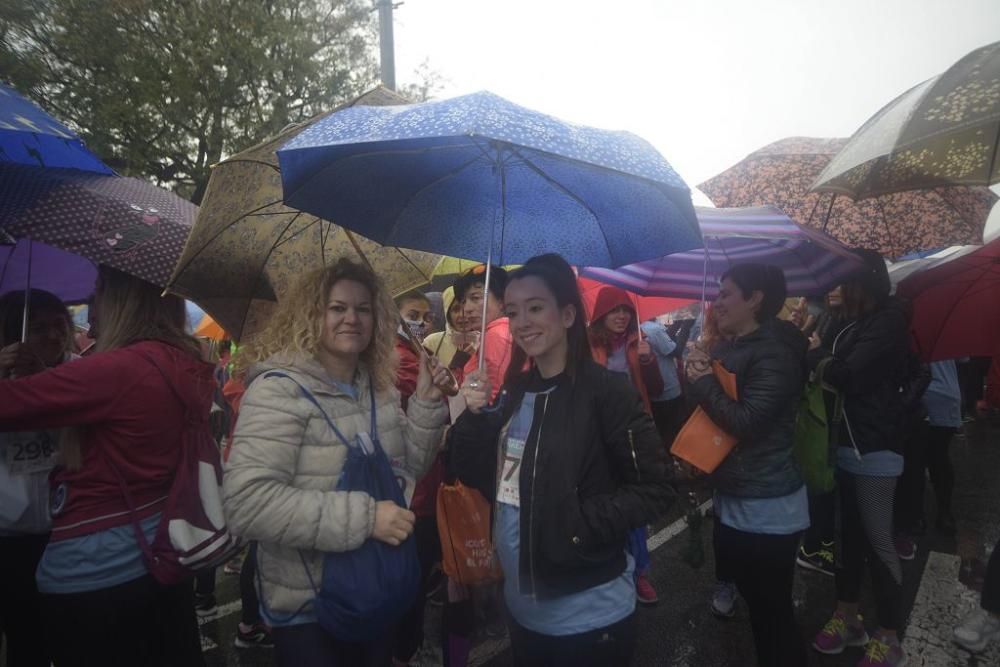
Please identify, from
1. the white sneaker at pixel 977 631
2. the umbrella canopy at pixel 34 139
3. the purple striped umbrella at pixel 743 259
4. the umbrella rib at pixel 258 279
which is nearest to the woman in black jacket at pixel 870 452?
the purple striped umbrella at pixel 743 259

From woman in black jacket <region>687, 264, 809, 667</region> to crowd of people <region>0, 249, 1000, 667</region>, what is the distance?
1cm

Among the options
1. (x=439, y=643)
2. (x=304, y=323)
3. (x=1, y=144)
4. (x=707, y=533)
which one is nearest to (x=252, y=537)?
(x=304, y=323)

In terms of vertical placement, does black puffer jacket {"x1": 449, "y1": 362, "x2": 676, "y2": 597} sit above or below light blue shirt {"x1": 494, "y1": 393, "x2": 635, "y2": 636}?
above

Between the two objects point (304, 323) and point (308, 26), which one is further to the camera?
point (308, 26)

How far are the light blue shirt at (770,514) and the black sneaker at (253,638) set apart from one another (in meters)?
2.96

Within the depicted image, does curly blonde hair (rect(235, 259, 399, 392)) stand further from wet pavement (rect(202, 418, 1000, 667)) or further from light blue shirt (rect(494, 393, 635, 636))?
wet pavement (rect(202, 418, 1000, 667))

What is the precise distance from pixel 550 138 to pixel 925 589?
4.57 m

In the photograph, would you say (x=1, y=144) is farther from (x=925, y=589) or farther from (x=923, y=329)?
(x=925, y=589)

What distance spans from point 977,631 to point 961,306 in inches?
78.1

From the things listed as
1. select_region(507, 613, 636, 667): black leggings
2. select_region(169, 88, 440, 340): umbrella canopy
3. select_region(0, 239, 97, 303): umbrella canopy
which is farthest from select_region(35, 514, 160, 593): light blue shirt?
select_region(0, 239, 97, 303): umbrella canopy

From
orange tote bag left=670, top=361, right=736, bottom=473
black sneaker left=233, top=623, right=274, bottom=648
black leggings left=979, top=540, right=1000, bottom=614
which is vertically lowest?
black sneaker left=233, top=623, right=274, bottom=648

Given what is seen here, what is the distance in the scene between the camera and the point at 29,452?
2293mm

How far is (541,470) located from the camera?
1.79m

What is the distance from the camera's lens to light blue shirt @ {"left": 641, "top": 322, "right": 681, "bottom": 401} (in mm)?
5628
